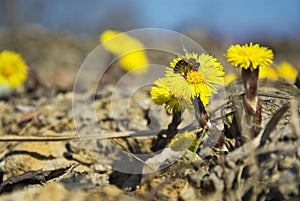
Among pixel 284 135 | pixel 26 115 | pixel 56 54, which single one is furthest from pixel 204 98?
pixel 56 54

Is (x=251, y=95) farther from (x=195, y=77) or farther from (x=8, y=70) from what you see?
(x=8, y=70)

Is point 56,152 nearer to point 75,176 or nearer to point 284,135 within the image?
point 75,176

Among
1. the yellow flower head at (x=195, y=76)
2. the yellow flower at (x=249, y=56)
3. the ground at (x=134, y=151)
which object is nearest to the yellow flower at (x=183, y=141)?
the ground at (x=134, y=151)

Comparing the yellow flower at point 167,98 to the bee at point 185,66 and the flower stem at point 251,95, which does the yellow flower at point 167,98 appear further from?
the flower stem at point 251,95

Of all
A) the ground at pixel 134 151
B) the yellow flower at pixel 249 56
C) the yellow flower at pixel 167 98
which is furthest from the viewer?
the yellow flower at pixel 167 98

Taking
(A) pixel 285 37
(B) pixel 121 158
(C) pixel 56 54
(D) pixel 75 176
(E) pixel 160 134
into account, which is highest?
(A) pixel 285 37

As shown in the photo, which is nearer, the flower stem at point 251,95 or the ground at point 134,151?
the ground at point 134,151

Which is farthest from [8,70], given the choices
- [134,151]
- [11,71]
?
[134,151]
